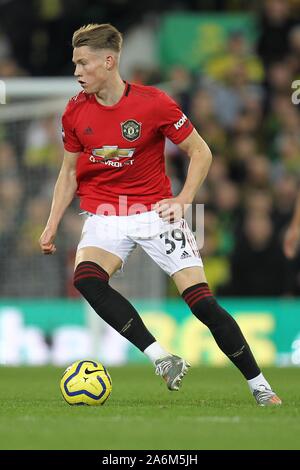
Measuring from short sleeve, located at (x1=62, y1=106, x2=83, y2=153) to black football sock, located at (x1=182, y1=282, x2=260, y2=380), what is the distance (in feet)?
4.22

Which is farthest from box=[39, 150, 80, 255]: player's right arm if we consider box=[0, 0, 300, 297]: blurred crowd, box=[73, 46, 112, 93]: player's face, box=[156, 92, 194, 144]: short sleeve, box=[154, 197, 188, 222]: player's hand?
box=[0, 0, 300, 297]: blurred crowd

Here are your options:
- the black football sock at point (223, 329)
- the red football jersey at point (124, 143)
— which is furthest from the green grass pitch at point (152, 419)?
the red football jersey at point (124, 143)

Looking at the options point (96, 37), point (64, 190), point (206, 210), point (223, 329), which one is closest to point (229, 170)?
point (206, 210)

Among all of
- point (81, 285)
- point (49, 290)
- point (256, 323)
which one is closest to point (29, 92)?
point (49, 290)

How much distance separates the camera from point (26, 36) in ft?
60.1

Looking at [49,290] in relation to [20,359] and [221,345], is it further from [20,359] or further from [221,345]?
[221,345]

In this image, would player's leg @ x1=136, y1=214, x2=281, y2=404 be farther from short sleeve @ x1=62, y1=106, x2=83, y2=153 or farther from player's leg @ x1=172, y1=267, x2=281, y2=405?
short sleeve @ x1=62, y1=106, x2=83, y2=153

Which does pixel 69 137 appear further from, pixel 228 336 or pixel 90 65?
pixel 228 336

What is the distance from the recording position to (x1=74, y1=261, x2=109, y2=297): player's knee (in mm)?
7883

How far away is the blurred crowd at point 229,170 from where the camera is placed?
14.2 m

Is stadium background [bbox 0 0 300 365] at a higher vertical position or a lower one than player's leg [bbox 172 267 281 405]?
higher

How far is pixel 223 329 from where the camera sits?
7.76 meters

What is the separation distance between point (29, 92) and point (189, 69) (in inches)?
163

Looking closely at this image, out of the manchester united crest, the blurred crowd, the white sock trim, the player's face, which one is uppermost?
the blurred crowd
